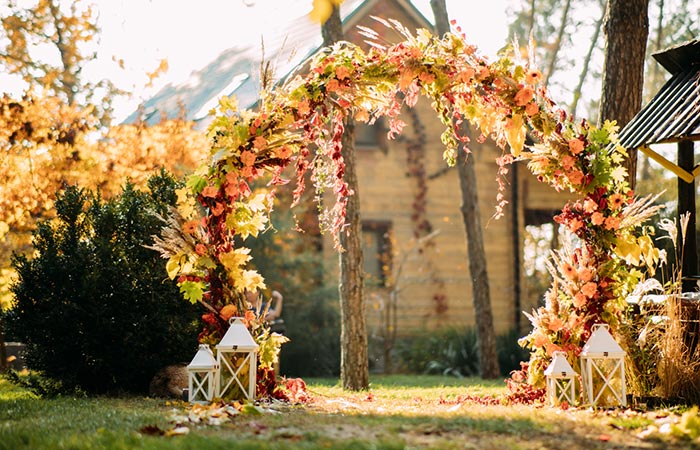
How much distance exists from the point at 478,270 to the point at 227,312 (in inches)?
333

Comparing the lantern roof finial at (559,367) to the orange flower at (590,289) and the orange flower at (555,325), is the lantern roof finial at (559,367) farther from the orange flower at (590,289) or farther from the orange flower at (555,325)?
the orange flower at (590,289)

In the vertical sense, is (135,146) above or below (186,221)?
above

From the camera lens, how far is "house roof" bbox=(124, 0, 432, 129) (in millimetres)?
19656

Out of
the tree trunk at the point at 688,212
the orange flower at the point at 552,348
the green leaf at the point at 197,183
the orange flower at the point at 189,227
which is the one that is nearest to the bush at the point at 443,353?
the tree trunk at the point at 688,212

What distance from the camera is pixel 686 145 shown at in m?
10.0

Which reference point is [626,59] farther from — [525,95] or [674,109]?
[525,95]

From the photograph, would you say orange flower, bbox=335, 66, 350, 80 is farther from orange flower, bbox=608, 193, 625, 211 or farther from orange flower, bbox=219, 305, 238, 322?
orange flower, bbox=608, 193, 625, 211

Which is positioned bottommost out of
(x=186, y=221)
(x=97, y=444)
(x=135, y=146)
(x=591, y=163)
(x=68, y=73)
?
(x=97, y=444)

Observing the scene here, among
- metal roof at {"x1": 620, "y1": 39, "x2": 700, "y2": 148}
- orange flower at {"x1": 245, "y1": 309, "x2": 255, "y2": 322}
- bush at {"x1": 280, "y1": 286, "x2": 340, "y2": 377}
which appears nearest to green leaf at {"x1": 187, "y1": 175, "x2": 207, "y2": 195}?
orange flower at {"x1": 245, "y1": 309, "x2": 255, "y2": 322}

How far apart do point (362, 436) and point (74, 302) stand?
4842mm

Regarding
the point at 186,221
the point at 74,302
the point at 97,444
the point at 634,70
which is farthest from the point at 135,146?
the point at 97,444

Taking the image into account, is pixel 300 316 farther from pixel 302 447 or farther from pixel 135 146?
pixel 302 447

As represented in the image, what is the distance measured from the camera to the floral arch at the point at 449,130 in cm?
855

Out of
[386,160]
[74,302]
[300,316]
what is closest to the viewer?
[74,302]
